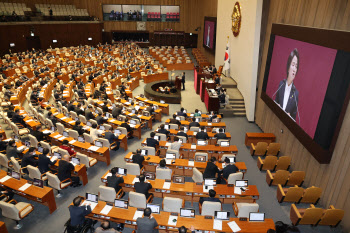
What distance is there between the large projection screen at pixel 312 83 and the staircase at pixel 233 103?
4.65 m

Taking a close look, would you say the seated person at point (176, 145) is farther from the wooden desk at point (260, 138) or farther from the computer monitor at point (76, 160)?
the wooden desk at point (260, 138)

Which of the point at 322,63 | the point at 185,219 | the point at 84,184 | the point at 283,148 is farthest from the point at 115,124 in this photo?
the point at 322,63

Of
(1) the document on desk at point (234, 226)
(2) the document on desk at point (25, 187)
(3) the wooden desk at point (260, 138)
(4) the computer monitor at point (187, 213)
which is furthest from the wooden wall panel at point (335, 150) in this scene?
(2) the document on desk at point (25, 187)

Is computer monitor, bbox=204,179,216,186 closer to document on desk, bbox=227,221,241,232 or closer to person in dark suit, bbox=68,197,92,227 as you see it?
document on desk, bbox=227,221,241,232

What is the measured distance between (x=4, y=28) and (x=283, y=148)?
3091 centimetres

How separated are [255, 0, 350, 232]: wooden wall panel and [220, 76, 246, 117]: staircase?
4.43 m

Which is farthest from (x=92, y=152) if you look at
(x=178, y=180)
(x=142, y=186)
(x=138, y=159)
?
(x=178, y=180)

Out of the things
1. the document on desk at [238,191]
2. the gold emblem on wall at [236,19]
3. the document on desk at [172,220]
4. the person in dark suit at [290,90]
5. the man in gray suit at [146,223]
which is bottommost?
the document on desk at [238,191]

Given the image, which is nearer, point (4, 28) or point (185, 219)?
point (185, 219)

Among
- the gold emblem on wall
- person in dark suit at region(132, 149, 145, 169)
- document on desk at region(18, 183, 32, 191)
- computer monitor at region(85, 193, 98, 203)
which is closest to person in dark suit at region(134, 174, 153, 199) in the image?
computer monitor at region(85, 193, 98, 203)

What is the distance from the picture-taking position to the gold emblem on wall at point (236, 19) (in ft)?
58.4

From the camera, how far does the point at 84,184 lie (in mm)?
9594

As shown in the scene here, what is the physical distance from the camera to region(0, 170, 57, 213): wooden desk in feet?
25.6

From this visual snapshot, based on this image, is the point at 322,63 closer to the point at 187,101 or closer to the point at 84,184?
the point at 84,184
